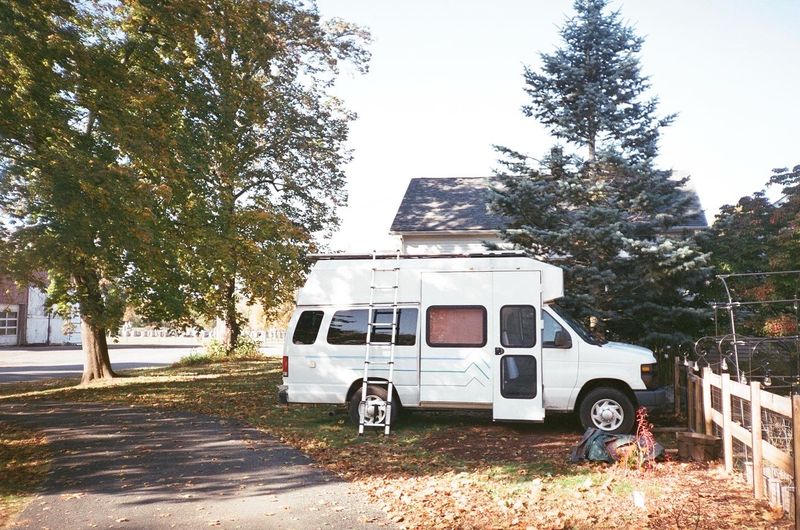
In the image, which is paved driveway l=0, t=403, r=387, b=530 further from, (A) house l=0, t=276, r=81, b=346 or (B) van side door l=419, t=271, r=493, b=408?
(A) house l=0, t=276, r=81, b=346

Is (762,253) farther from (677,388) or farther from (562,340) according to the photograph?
(562,340)

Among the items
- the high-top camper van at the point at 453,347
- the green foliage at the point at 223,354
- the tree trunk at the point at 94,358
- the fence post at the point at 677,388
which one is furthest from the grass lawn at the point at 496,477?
the green foliage at the point at 223,354

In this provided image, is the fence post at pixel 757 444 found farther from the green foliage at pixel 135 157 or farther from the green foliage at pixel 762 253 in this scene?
the green foliage at pixel 135 157

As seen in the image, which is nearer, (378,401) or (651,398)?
(651,398)

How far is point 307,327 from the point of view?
11.6m

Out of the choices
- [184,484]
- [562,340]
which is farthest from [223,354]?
[184,484]

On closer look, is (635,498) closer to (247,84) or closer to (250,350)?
(247,84)

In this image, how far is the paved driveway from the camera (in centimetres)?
634

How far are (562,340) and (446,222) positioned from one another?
15.7 metres

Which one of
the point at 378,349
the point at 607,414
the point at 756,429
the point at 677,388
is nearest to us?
the point at 756,429

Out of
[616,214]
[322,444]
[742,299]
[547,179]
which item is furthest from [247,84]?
[742,299]

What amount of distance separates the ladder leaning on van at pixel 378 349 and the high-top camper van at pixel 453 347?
19mm

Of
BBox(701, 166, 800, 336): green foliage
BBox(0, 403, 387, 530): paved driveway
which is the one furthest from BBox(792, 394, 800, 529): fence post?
BBox(701, 166, 800, 336): green foliage

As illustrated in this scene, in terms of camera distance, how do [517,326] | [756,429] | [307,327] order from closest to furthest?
1. [756,429]
2. [517,326]
3. [307,327]
